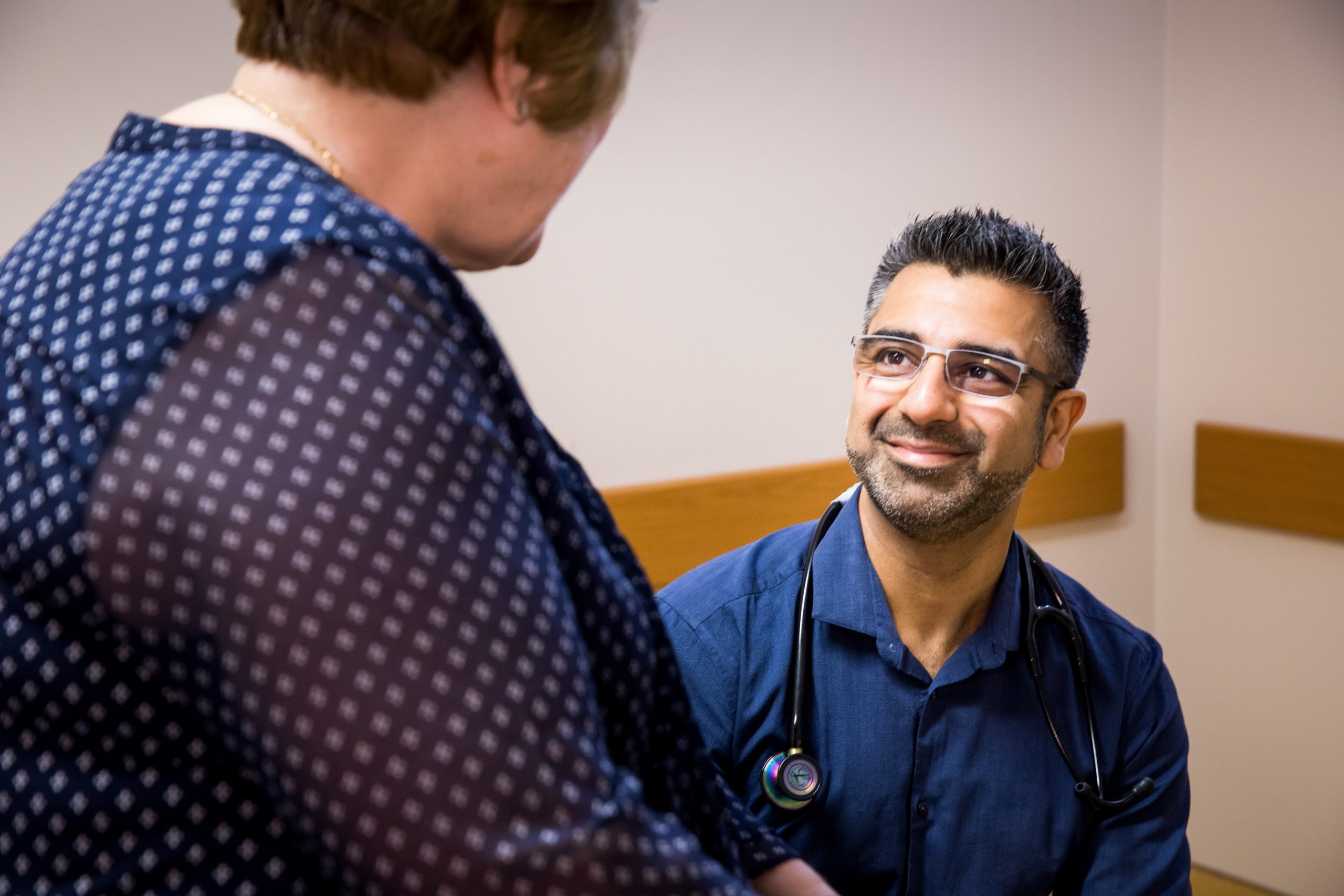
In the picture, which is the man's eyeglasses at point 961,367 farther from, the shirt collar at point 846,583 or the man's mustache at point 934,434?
the shirt collar at point 846,583

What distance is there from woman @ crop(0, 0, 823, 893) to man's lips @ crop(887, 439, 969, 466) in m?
1.02

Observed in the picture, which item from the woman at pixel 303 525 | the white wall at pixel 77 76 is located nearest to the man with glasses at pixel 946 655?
the woman at pixel 303 525

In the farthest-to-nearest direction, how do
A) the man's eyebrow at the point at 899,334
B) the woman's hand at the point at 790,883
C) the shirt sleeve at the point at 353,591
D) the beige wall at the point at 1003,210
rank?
the beige wall at the point at 1003,210
the man's eyebrow at the point at 899,334
the woman's hand at the point at 790,883
the shirt sleeve at the point at 353,591

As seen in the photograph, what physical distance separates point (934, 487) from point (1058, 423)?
1.02 feet

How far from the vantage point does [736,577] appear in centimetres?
177

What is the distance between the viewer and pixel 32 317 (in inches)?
29.2

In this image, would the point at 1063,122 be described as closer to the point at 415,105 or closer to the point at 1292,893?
the point at 1292,893

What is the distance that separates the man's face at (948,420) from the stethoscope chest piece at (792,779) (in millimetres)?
376

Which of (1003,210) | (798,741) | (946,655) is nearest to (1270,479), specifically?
(1003,210)

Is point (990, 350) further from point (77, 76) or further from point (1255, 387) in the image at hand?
point (1255, 387)

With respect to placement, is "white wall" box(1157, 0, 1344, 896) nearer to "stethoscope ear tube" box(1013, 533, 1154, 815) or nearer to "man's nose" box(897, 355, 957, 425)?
"stethoscope ear tube" box(1013, 533, 1154, 815)

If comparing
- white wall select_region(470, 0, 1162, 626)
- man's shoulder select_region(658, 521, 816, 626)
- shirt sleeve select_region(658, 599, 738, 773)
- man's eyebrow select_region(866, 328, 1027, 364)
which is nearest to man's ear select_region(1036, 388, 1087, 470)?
man's eyebrow select_region(866, 328, 1027, 364)

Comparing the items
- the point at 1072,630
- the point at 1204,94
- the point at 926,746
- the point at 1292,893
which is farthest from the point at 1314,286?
the point at 926,746

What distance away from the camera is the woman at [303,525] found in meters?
0.66
